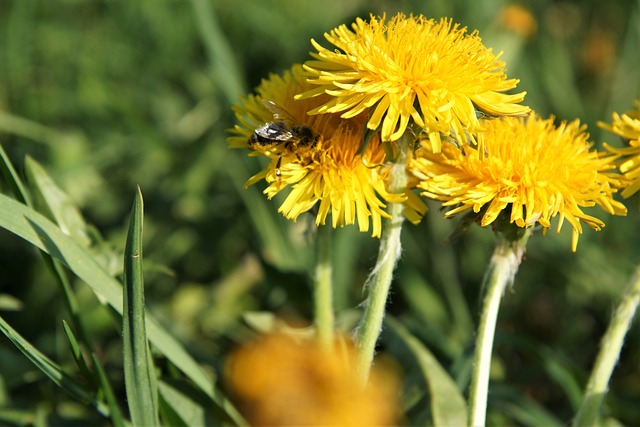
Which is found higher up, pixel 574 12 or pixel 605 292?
pixel 574 12

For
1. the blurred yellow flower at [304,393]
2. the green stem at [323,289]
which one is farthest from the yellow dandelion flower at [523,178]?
the blurred yellow flower at [304,393]

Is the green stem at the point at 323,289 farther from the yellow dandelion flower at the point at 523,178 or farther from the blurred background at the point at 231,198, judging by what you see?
the yellow dandelion flower at the point at 523,178

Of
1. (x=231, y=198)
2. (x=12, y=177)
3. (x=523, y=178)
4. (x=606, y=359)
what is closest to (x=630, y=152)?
(x=523, y=178)

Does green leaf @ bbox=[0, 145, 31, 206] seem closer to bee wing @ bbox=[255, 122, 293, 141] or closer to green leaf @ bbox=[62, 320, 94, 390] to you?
green leaf @ bbox=[62, 320, 94, 390]

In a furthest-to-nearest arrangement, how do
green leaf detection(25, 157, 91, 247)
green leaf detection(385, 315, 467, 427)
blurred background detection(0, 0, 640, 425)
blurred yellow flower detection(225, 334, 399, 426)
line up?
blurred background detection(0, 0, 640, 425)
green leaf detection(25, 157, 91, 247)
green leaf detection(385, 315, 467, 427)
blurred yellow flower detection(225, 334, 399, 426)

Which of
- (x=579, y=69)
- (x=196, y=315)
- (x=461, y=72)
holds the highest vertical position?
(x=461, y=72)

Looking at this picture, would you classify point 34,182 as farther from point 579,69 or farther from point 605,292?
point 579,69

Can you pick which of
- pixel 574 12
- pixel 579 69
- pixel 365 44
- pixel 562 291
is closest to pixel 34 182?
pixel 365 44

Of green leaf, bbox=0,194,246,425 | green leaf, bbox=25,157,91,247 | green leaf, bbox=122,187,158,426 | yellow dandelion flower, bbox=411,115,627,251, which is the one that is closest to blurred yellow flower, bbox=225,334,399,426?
green leaf, bbox=122,187,158,426
